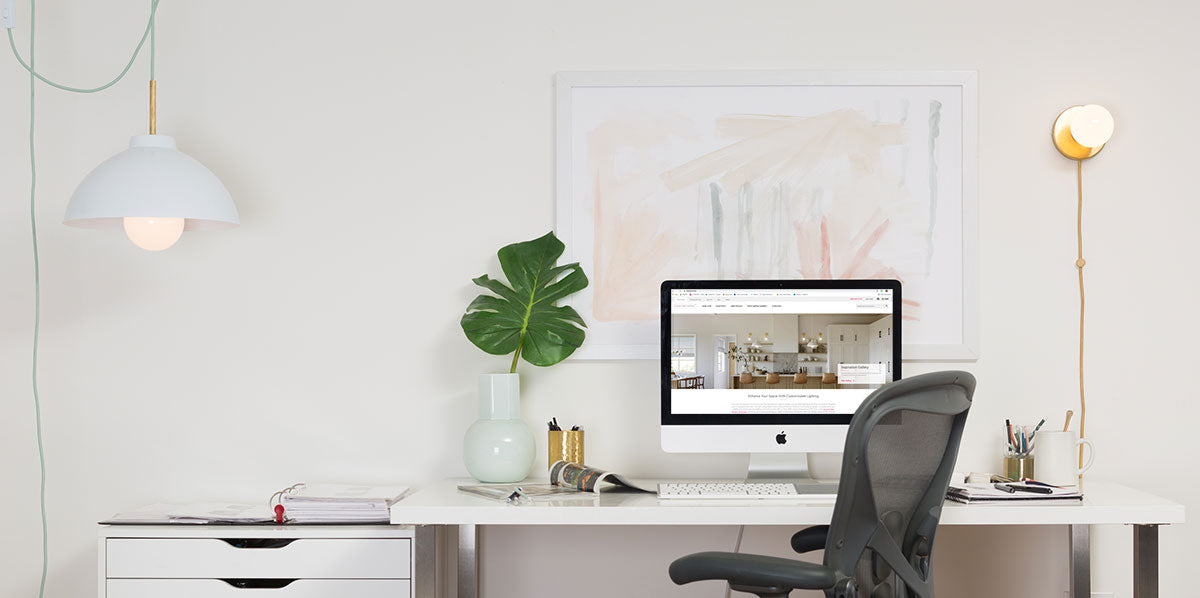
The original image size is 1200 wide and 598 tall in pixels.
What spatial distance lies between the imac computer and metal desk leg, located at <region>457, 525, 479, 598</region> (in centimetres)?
61

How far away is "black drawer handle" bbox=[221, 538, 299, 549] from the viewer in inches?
86.7

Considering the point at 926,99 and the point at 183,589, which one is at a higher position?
the point at 926,99

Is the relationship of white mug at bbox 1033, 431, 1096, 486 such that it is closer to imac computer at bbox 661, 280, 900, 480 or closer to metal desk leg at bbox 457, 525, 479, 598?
imac computer at bbox 661, 280, 900, 480

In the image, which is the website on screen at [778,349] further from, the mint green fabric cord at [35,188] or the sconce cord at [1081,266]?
the mint green fabric cord at [35,188]

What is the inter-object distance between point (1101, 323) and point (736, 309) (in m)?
1.07

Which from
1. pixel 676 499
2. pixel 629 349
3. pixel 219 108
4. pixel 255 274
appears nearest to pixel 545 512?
pixel 676 499

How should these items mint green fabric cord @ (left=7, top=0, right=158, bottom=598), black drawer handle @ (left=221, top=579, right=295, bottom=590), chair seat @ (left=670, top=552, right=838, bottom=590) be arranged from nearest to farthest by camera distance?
1. chair seat @ (left=670, top=552, right=838, bottom=590)
2. black drawer handle @ (left=221, top=579, right=295, bottom=590)
3. mint green fabric cord @ (left=7, top=0, right=158, bottom=598)

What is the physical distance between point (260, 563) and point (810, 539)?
127 cm

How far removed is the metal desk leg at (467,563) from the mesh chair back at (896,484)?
46.4 inches

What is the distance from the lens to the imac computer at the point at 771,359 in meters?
2.24

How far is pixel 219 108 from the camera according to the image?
260 cm

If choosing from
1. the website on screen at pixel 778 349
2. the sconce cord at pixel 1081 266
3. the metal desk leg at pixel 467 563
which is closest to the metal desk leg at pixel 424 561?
the metal desk leg at pixel 467 563

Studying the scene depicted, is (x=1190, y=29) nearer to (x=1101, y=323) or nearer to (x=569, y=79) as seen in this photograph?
(x=1101, y=323)

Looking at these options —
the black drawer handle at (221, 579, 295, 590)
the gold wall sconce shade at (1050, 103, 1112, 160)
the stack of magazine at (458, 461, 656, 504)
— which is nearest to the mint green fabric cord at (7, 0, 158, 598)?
the black drawer handle at (221, 579, 295, 590)
